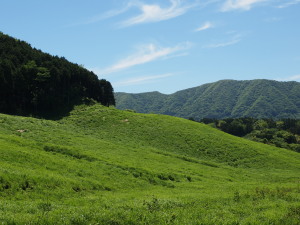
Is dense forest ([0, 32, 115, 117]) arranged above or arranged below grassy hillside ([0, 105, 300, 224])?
above

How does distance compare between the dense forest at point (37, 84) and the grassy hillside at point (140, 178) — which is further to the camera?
the dense forest at point (37, 84)

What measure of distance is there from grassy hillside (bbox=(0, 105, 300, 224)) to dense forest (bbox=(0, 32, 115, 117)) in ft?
48.2

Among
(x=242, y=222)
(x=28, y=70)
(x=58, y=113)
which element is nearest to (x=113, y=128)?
(x=58, y=113)

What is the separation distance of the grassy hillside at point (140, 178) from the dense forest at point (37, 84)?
48.2 ft

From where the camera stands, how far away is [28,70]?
Result: 79688mm

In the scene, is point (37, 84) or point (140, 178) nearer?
point (140, 178)

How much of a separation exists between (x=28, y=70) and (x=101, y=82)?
36.8 m

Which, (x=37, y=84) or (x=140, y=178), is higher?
(x=37, y=84)

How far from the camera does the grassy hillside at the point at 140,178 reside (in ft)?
46.5

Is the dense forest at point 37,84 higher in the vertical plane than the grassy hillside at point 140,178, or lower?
higher

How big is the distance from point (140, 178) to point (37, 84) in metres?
64.3

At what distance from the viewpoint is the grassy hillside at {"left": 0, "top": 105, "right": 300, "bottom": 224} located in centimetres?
1418

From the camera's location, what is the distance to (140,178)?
29766 millimetres

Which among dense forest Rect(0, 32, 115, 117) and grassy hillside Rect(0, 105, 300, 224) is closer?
grassy hillside Rect(0, 105, 300, 224)
